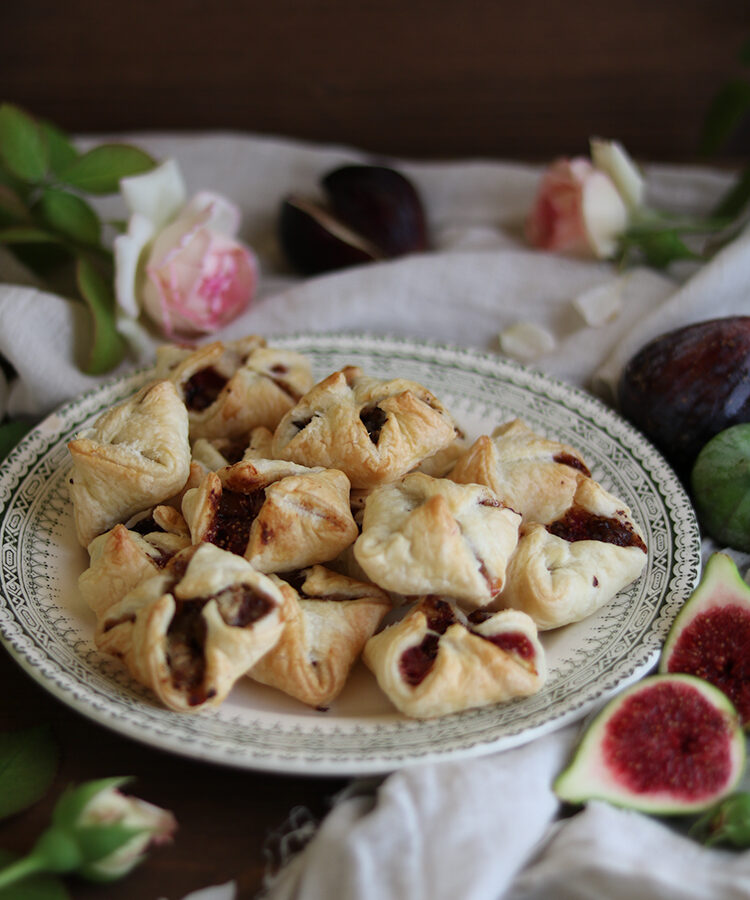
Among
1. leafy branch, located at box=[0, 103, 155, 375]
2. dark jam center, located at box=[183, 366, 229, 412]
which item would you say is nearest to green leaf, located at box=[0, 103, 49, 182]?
leafy branch, located at box=[0, 103, 155, 375]

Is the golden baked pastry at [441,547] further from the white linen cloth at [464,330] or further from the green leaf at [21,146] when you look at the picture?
the green leaf at [21,146]

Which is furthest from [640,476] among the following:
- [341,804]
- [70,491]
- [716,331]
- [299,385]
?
[70,491]

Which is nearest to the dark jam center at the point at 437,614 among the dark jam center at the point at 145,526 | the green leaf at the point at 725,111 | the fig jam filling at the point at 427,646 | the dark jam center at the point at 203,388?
the fig jam filling at the point at 427,646

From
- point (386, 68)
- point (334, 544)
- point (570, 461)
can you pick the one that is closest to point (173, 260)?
point (334, 544)

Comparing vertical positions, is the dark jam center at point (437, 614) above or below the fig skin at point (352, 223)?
below

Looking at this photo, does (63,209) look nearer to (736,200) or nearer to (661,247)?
(661,247)

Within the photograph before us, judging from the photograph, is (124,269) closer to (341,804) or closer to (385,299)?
(385,299)

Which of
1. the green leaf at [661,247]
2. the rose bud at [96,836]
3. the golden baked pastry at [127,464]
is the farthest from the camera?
the green leaf at [661,247]

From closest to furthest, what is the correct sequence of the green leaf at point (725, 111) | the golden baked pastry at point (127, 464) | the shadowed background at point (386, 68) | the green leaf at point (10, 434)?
the golden baked pastry at point (127, 464) < the green leaf at point (10, 434) < the green leaf at point (725, 111) < the shadowed background at point (386, 68)
